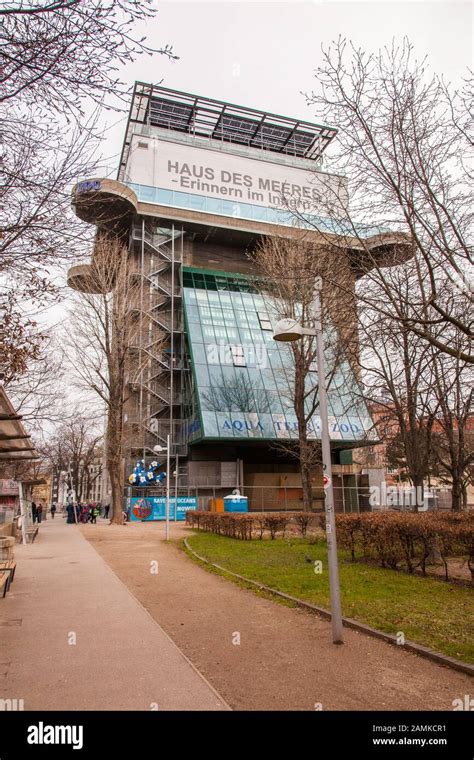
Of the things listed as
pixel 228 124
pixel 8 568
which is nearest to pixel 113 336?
pixel 8 568

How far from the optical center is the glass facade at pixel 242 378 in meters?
38.5

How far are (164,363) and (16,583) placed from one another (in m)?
35.2

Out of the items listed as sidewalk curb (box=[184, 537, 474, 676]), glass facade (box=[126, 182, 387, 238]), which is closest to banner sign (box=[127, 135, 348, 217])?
glass facade (box=[126, 182, 387, 238])

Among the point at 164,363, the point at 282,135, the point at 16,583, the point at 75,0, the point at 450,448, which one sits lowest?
the point at 16,583

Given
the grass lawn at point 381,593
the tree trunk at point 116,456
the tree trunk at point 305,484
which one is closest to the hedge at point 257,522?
the tree trunk at point 305,484

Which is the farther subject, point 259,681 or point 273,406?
point 273,406

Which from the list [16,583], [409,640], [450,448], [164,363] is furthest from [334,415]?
[409,640]

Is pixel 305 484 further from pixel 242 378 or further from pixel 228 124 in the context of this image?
pixel 228 124

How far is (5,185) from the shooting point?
18.1ft

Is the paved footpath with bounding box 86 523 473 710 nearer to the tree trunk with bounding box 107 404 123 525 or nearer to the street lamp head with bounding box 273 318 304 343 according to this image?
the street lamp head with bounding box 273 318 304 343

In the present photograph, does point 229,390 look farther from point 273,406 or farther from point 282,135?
point 282,135

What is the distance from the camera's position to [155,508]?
120 feet
